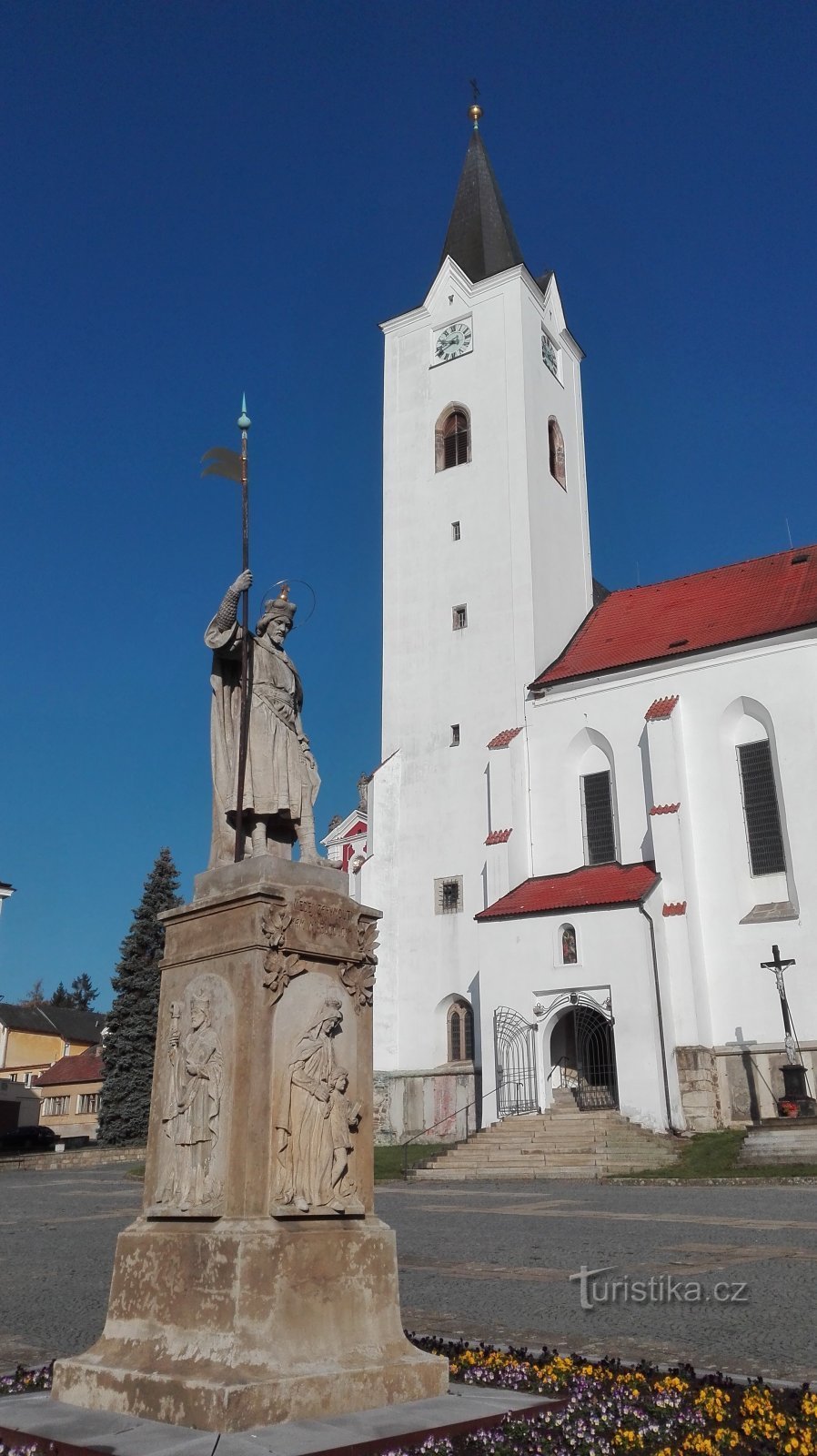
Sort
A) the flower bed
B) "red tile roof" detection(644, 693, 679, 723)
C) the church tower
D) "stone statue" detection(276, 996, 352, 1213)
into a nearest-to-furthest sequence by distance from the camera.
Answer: the flower bed, "stone statue" detection(276, 996, 352, 1213), "red tile roof" detection(644, 693, 679, 723), the church tower

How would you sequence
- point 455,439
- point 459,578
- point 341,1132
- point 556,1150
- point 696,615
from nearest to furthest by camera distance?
point 341,1132 < point 556,1150 < point 696,615 < point 459,578 < point 455,439

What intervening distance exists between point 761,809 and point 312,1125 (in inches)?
898

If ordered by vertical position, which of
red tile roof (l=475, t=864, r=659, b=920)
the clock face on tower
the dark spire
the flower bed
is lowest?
the flower bed

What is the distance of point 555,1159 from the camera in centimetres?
2050

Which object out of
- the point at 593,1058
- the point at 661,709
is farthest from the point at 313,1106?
the point at 661,709

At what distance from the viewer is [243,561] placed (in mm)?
6172

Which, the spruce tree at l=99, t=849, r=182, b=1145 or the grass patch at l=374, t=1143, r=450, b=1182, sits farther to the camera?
the spruce tree at l=99, t=849, r=182, b=1145

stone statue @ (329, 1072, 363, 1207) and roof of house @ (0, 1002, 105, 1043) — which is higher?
roof of house @ (0, 1002, 105, 1043)

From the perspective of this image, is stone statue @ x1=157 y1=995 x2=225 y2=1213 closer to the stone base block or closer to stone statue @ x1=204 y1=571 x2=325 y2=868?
the stone base block

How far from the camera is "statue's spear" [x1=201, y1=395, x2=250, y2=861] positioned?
231 inches

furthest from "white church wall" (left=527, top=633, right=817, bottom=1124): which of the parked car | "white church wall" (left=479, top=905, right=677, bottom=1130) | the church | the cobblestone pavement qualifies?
the parked car

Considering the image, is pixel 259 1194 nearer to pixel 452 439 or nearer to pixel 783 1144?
pixel 783 1144

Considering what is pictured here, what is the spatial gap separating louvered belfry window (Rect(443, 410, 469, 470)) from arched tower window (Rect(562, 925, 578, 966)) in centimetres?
1474

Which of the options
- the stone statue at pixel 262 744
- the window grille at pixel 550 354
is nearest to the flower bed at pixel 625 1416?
the stone statue at pixel 262 744
